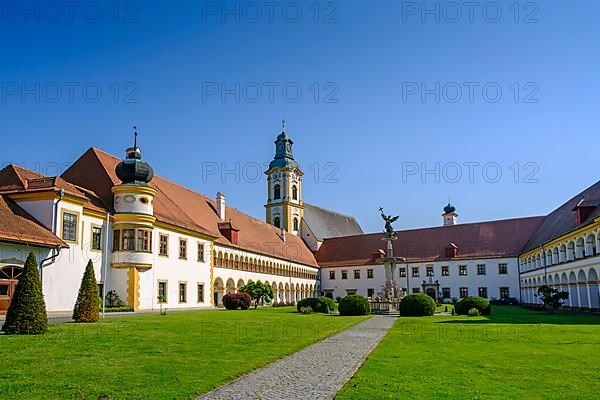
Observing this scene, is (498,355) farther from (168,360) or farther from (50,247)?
(50,247)

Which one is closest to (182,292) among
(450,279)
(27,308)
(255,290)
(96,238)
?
(255,290)

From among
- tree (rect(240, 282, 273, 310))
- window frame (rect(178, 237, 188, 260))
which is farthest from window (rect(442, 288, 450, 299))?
window frame (rect(178, 237, 188, 260))

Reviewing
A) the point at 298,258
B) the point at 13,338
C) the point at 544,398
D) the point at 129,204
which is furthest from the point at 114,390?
the point at 298,258

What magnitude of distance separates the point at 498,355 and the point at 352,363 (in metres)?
3.79

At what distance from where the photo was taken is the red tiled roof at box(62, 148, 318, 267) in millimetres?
32719

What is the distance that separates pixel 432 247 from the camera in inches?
2579

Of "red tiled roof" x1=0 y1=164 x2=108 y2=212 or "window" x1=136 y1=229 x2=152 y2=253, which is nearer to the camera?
"red tiled roof" x1=0 y1=164 x2=108 y2=212

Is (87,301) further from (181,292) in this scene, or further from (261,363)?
(181,292)

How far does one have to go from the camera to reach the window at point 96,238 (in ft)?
94.8

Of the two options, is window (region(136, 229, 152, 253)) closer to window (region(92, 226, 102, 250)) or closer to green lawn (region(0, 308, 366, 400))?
window (region(92, 226, 102, 250))

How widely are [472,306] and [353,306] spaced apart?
7292 millimetres

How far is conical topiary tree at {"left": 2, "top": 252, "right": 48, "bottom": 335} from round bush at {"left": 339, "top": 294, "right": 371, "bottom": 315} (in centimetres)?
1980

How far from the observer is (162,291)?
3366cm

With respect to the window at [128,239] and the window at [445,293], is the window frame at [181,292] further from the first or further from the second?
the window at [445,293]
